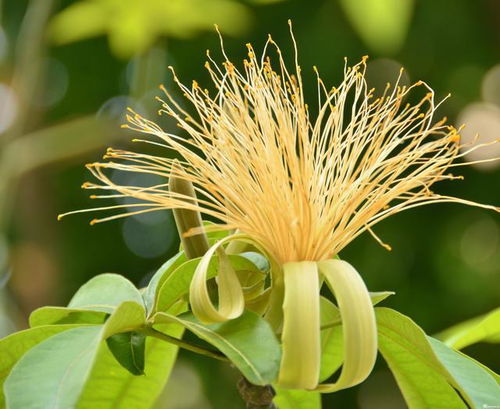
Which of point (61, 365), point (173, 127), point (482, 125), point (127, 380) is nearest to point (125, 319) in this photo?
point (61, 365)

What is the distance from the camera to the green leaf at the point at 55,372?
60cm

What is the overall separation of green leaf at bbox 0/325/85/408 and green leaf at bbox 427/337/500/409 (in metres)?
0.32

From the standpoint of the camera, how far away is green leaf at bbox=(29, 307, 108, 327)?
0.78 metres

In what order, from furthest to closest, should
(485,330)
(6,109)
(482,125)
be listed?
1. (482,125)
2. (6,109)
3. (485,330)

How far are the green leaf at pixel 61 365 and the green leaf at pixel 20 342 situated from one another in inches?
2.3

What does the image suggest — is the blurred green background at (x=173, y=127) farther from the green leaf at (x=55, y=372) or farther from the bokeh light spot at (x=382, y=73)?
the green leaf at (x=55, y=372)

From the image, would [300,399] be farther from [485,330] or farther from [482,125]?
[482,125]

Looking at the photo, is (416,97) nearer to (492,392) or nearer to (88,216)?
(88,216)

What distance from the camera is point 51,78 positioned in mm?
2939

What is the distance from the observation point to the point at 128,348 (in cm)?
73

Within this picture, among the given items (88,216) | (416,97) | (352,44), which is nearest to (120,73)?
(88,216)

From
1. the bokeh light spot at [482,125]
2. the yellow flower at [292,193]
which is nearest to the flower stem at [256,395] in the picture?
the yellow flower at [292,193]

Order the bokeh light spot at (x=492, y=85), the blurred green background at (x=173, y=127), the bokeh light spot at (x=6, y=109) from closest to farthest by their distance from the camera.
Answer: the bokeh light spot at (x=6, y=109) → the blurred green background at (x=173, y=127) → the bokeh light spot at (x=492, y=85)

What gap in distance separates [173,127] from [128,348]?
1881mm
